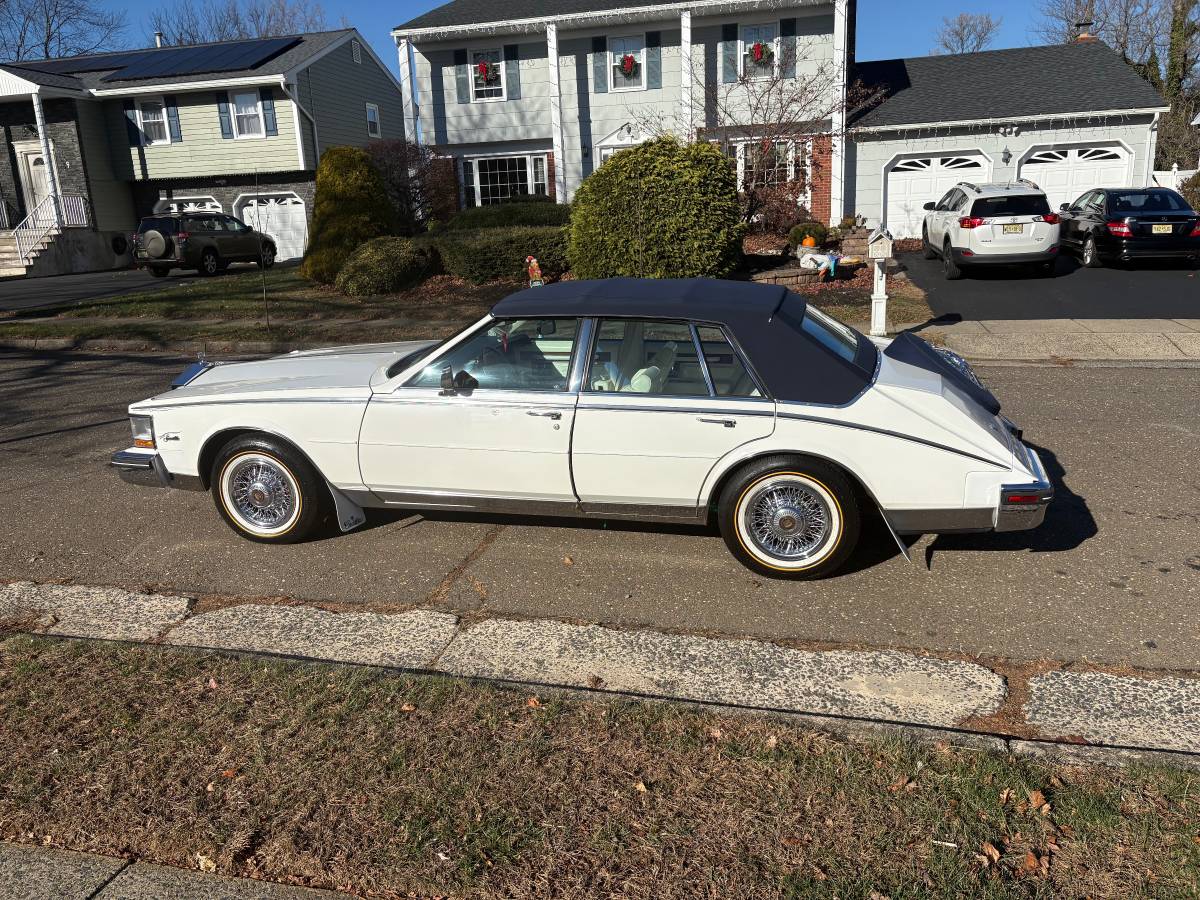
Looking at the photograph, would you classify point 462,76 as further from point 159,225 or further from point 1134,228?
point 1134,228

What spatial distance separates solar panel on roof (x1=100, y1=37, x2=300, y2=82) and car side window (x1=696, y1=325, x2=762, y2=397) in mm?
28358

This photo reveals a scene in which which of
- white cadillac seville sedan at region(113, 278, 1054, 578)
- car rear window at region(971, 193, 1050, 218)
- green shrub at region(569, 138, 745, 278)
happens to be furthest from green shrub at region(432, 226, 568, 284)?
white cadillac seville sedan at region(113, 278, 1054, 578)

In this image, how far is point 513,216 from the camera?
→ 24344 mm

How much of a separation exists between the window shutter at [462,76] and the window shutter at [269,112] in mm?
6058

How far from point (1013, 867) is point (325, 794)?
2216 millimetres

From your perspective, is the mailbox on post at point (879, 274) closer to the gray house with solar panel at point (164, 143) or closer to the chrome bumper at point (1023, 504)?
the chrome bumper at point (1023, 504)

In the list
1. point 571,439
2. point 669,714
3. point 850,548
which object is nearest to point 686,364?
point 571,439

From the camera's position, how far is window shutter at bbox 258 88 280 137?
28875 millimetres

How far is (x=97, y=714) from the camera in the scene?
3844 millimetres

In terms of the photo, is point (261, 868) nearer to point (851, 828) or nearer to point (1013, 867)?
point (851, 828)

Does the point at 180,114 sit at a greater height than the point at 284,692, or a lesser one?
greater

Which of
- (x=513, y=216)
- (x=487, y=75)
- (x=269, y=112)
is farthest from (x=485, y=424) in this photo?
(x=269, y=112)

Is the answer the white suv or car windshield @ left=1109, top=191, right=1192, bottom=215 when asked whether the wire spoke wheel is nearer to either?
the white suv

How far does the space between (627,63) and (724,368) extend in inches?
904
